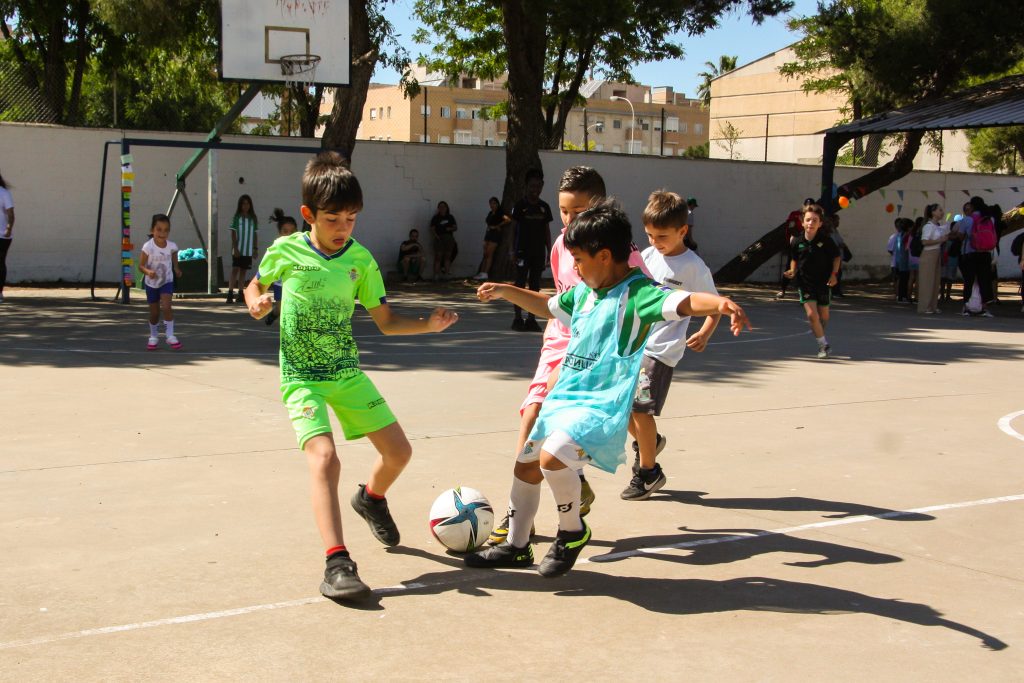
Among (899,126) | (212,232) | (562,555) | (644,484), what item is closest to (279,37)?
(212,232)

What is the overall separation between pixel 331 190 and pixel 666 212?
2053mm

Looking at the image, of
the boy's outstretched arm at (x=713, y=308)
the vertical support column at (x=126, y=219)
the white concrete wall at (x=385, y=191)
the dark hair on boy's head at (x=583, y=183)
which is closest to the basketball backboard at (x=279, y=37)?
the vertical support column at (x=126, y=219)

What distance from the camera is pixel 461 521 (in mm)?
5152

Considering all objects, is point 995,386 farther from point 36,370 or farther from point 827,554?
point 36,370

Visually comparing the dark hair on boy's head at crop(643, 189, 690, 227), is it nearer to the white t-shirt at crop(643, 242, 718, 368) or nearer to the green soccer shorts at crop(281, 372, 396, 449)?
the white t-shirt at crop(643, 242, 718, 368)

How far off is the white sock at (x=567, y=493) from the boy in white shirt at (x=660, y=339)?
58.0 inches

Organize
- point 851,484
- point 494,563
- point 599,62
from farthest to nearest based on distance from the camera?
1. point 599,62
2. point 851,484
3. point 494,563

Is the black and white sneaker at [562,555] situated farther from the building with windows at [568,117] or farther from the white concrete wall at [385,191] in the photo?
the building with windows at [568,117]

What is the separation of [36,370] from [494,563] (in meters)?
6.76

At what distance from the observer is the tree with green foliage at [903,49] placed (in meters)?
22.9

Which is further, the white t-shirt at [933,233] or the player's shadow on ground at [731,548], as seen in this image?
the white t-shirt at [933,233]

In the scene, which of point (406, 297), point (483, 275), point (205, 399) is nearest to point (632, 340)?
point (205, 399)

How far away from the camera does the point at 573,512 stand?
4.77 meters

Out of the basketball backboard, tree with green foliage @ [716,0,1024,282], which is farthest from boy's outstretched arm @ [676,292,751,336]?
tree with green foliage @ [716,0,1024,282]
